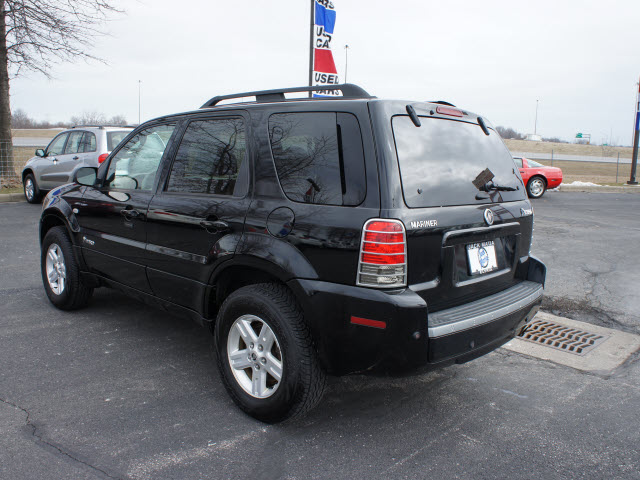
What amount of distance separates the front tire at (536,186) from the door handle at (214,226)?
16.4 meters

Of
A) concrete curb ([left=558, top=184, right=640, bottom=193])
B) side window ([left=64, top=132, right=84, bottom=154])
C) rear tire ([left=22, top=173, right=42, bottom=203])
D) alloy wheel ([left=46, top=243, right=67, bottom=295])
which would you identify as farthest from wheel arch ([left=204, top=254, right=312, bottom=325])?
concrete curb ([left=558, top=184, right=640, bottom=193])

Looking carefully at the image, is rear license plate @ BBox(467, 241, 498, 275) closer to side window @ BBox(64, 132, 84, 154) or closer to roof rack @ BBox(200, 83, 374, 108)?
roof rack @ BBox(200, 83, 374, 108)

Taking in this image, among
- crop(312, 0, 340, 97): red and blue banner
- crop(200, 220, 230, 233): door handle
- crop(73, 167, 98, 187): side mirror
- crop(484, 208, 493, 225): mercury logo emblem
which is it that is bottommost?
crop(200, 220, 230, 233): door handle

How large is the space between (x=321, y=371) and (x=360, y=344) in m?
0.33

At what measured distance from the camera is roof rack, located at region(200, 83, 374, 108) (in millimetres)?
3103

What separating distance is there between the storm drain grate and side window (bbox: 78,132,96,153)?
30.1 ft

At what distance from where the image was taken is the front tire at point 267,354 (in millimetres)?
2814

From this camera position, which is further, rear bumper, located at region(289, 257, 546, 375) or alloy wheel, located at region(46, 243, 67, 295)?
alloy wheel, located at region(46, 243, 67, 295)

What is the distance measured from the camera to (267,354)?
3002mm

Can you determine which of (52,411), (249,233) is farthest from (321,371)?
(52,411)

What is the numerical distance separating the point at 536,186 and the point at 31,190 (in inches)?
592

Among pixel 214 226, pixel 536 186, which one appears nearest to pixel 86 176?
pixel 214 226

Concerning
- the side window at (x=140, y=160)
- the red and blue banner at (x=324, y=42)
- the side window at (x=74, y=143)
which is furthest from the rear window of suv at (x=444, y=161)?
the side window at (x=74, y=143)

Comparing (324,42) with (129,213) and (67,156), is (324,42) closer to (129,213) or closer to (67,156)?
(67,156)
